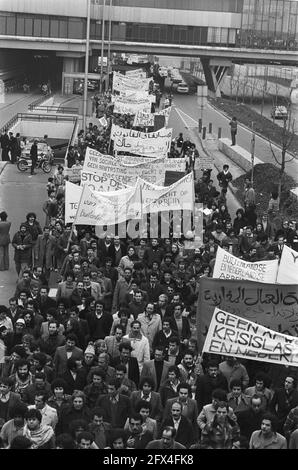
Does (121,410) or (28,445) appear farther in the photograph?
(121,410)

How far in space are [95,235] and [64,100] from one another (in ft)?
169

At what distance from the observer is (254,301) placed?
13711 millimetres

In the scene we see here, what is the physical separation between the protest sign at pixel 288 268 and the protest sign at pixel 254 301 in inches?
60.7

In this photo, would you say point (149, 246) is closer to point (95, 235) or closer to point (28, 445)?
point (95, 235)

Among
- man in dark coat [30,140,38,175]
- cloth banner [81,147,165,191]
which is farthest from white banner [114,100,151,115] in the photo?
cloth banner [81,147,165,191]

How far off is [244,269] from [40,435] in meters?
5.18

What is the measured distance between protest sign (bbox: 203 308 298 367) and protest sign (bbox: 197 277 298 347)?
0.88 meters

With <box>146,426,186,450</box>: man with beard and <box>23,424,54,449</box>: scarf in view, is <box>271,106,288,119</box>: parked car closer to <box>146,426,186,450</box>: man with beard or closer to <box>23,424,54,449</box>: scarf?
<box>23,424,54,449</box>: scarf

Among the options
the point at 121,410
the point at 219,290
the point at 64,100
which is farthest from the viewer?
the point at 64,100

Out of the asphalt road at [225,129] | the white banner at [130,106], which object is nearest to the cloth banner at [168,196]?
the asphalt road at [225,129]

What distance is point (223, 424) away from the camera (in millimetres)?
11227

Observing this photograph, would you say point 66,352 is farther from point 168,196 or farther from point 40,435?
point 168,196
